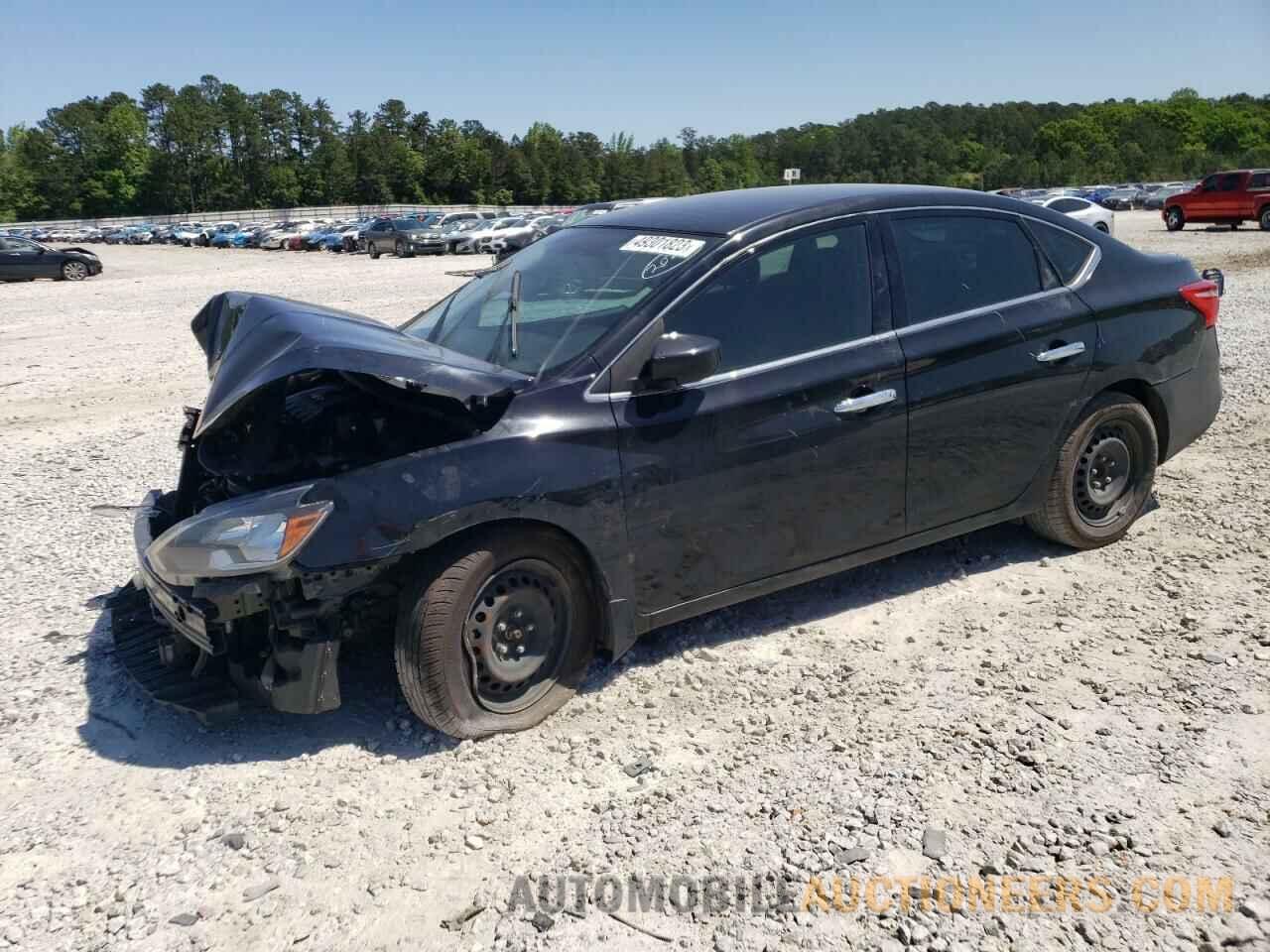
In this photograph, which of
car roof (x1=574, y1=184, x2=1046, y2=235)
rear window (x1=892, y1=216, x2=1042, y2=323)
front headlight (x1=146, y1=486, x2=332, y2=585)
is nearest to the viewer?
front headlight (x1=146, y1=486, x2=332, y2=585)

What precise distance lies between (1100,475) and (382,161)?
381 ft

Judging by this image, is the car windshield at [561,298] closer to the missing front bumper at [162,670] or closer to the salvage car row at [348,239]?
the salvage car row at [348,239]

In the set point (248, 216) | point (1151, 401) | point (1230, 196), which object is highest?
point (248, 216)

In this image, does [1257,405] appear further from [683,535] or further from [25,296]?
[25,296]

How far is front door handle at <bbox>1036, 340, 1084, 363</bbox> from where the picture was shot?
14.6 feet

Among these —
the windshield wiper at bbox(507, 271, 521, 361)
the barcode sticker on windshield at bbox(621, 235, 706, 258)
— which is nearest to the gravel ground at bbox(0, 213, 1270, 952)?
the windshield wiper at bbox(507, 271, 521, 361)

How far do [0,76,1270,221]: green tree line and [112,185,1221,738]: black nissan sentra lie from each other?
3979 inches

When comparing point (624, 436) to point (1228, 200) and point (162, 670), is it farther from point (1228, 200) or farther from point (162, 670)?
point (1228, 200)

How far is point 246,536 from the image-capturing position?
316 cm

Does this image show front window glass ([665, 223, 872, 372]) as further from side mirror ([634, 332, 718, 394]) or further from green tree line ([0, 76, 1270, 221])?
green tree line ([0, 76, 1270, 221])

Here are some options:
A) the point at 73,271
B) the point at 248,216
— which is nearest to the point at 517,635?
the point at 73,271

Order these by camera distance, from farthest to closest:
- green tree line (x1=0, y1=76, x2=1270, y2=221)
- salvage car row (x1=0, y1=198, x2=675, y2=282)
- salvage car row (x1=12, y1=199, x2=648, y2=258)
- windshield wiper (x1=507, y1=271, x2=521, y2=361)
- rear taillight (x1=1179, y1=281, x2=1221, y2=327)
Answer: green tree line (x1=0, y1=76, x2=1270, y2=221) < salvage car row (x1=12, y1=199, x2=648, y2=258) < salvage car row (x1=0, y1=198, x2=675, y2=282) < rear taillight (x1=1179, y1=281, x2=1221, y2=327) < windshield wiper (x1=507, y1=271, x2=521, y2=361)

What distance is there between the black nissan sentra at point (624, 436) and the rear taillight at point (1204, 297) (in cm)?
24

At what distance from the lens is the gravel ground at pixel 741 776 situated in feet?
8.77
